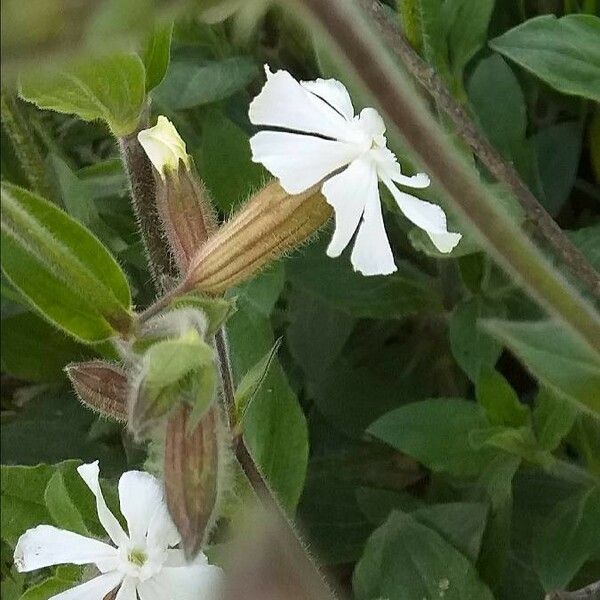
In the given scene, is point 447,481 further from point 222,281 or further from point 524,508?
point 222,281

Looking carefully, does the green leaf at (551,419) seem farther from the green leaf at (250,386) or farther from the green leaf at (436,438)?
the green leaf at (250,386)

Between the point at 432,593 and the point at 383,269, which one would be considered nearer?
the point at 383,269

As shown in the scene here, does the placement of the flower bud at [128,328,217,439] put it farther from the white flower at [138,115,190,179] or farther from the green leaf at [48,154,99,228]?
the green leaf at [48,154,99,228]

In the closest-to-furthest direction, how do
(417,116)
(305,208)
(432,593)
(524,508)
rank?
(417,116) < (305,208) < (432,593) < (524,508)

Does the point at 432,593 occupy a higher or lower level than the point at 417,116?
lower

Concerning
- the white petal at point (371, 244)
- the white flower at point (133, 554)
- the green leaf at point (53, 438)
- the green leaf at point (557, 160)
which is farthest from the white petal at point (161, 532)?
the green leaf at point (557, 160)

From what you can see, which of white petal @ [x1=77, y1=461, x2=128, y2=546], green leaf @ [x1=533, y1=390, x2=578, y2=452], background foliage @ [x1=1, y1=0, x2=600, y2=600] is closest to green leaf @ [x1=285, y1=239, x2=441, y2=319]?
background foliage @ [x1=1, y1=0, x2=600, y2=600]

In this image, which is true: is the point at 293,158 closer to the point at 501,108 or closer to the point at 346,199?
the point at 346,199

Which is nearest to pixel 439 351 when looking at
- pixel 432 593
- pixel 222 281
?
pixel 432 593
